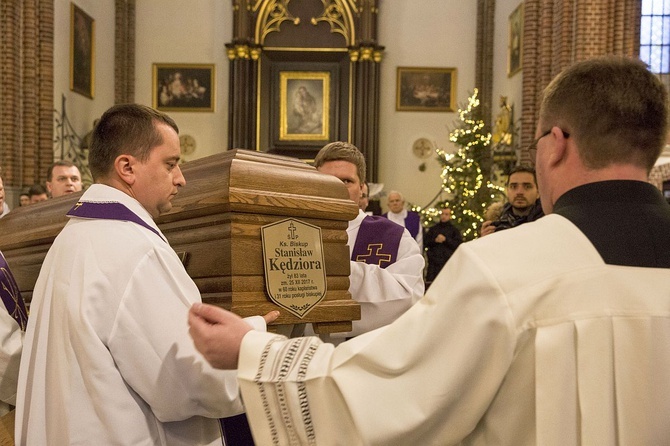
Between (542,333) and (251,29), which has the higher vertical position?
(251,29)

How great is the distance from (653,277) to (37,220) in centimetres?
294

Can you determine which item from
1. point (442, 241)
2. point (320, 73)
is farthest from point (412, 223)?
point (320, 73)

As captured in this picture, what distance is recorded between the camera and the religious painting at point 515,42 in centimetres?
1402

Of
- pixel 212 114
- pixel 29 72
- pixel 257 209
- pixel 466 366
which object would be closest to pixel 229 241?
pixel 257 209

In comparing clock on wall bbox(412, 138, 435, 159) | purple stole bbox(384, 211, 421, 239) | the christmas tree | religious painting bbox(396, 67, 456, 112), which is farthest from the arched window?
clock on wall bbox(412, 138, 435, 159)

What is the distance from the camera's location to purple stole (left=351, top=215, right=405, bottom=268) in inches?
156

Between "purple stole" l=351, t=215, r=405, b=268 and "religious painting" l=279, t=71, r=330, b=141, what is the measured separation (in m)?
12.5

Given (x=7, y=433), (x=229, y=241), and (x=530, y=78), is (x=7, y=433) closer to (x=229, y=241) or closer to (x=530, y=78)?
(x=229, y=241)

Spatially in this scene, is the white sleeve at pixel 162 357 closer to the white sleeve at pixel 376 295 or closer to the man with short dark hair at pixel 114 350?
the man with short dark hair at pixel 114 350

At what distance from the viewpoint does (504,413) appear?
1.56 meters

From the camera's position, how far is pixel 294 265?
264cm

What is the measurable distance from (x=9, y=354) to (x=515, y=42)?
13336 millimetres

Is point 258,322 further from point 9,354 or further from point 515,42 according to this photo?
point 515,42

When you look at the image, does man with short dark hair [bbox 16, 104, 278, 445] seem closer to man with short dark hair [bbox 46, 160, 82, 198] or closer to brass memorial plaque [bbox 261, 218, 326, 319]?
brass memorial plaque [bbox 261, 218, 326, 319]
